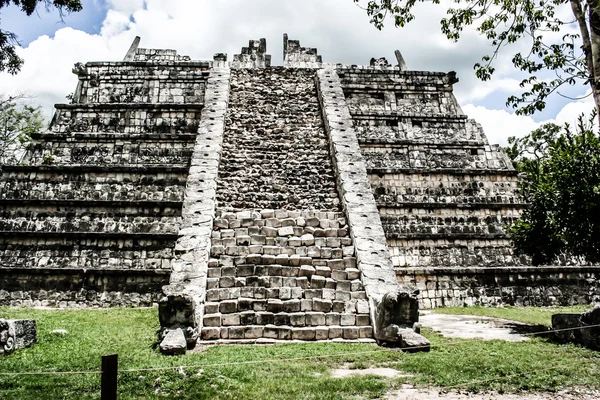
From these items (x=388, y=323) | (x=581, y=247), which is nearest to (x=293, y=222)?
(x=388, y=323)

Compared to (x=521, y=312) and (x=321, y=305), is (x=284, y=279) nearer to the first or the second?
(x=321, y=305)

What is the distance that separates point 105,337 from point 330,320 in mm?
3207

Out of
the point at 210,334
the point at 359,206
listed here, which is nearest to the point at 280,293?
the point at 210,334

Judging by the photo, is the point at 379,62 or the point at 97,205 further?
the point at 379,62

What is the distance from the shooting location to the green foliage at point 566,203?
6727 millimetres

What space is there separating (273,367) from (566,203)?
5509 millimetres

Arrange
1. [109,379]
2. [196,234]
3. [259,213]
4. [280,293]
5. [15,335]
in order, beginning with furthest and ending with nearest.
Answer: [259,213] < [196,234] < [280,293] < [15,335] < [109,379]

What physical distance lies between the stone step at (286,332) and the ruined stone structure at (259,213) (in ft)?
0.07

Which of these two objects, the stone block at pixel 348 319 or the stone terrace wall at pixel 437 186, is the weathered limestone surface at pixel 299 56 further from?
the stone block at pixel 348 319

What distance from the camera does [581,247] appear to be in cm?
682

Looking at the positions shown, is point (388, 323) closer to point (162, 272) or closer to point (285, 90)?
point (162, 272)

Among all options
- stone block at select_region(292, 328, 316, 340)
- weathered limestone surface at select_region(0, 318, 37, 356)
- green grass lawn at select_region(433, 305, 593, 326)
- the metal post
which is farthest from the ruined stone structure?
the metal post

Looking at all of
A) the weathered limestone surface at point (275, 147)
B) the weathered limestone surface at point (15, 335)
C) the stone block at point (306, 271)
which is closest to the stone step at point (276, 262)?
the stone block at point (306, 271)

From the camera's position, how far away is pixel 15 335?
5188mm
